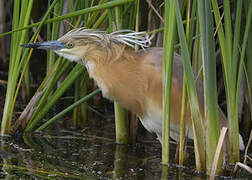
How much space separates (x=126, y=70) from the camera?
10.2ft

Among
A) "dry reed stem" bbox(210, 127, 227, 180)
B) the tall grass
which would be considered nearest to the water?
the tall grass

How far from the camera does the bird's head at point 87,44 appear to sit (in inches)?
118

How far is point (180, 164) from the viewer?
111 inches

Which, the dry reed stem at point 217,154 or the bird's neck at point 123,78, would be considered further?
the bird's neck at point 123,78

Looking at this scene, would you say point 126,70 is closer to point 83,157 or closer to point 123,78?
point 123,78

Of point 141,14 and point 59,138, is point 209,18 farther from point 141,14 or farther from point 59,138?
point 59,138

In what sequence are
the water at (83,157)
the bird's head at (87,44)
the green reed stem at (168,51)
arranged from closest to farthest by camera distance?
Result: the green reed stem at (168,51) → the water at (83,157) → the bird's head at (87,44)

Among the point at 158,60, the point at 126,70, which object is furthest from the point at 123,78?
the point at 158,60

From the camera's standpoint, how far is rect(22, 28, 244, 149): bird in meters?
3.03

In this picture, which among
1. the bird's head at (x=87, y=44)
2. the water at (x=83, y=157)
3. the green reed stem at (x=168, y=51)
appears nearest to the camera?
the green reed stem at (x=168, y=51)

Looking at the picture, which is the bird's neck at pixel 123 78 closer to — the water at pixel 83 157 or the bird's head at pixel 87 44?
the bird's head at pixel 87 44

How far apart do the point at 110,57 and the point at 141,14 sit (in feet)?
1.74

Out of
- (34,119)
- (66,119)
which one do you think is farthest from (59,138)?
(66,119)

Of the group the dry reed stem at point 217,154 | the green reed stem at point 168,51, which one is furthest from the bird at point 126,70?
the dry reed stem at point 217,154
